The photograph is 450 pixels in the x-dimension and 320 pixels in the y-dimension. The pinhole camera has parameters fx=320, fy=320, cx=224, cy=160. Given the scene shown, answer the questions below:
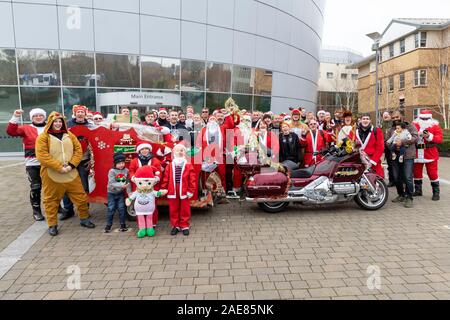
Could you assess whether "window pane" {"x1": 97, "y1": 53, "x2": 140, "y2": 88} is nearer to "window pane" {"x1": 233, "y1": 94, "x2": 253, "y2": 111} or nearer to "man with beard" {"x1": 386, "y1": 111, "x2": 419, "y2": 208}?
"window pane" {"x1": 233, "y1": 94, "x2": 253, "y2": 111}

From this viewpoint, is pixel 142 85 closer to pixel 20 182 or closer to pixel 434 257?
pixel 20 182

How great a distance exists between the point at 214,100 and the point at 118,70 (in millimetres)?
4659

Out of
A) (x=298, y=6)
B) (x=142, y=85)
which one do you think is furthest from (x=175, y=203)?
(x=298, y=6)

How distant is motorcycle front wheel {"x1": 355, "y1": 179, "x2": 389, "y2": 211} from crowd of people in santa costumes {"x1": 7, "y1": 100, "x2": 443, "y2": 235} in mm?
489

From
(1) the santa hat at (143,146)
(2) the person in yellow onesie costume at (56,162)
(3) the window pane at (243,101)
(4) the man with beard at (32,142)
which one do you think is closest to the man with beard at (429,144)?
(1) the santa hat at (143,146)

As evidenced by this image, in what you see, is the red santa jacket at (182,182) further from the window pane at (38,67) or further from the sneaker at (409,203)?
the window pane at (38,67)

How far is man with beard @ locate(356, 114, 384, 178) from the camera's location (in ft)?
20.6

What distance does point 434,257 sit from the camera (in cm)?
394

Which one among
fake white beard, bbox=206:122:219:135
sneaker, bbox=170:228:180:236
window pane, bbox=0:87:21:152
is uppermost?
window pane, bbox=0:87:21:152

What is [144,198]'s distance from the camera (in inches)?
186

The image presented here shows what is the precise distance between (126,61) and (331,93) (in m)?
41.2

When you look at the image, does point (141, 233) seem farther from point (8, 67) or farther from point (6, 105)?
point (8, 67)

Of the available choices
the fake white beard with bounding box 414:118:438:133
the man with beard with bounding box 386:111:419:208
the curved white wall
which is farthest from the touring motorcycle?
the curved white wall

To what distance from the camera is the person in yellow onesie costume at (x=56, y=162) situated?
466 cm
